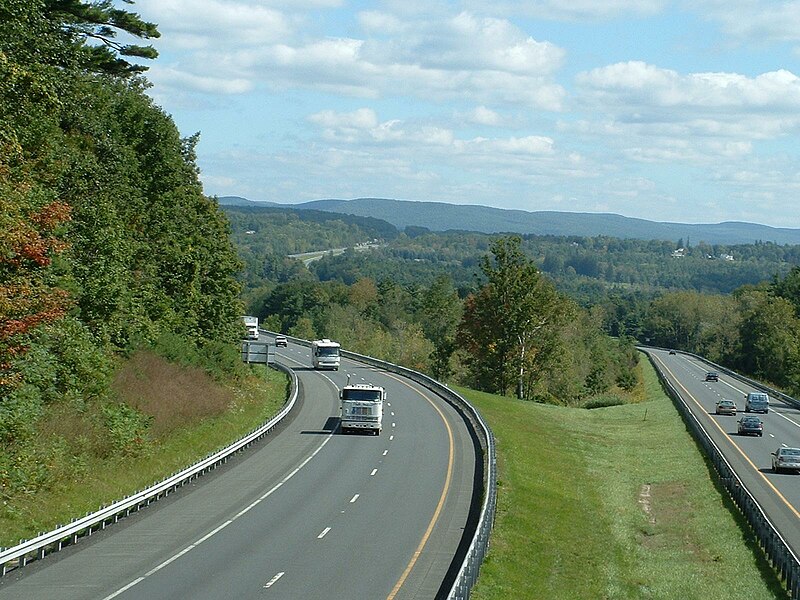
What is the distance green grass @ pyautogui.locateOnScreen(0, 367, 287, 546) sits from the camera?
28.1 metres

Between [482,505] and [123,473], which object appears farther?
[123,473]

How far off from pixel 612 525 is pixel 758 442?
96.6ft

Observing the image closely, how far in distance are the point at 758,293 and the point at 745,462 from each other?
148235 millimetres

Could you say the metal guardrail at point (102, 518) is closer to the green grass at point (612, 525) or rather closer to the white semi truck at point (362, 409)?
the white semi truck at point (362, 409)

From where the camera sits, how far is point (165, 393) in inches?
1906

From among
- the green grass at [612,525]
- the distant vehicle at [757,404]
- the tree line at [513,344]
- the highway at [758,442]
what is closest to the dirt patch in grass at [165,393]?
the green grass at [612,525]

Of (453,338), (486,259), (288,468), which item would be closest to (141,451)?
(288,468)

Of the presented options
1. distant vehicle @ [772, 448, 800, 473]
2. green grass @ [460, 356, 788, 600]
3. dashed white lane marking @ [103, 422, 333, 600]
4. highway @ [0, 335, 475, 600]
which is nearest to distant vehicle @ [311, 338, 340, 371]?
green grass @ [460, 356, 788, 600]

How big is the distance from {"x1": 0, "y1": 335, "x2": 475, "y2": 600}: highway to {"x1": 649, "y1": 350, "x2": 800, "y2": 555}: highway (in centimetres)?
1155

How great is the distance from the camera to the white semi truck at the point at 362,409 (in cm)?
5197

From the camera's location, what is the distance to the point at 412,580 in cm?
2428

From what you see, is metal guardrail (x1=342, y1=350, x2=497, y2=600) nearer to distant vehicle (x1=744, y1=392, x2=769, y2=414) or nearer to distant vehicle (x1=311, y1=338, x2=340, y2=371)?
distant vehicle (x1=311, y1=338, x2=340, y2=371)

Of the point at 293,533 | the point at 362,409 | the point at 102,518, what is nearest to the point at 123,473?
the point at 102,518

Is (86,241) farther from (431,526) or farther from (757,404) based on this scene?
(757,404)
